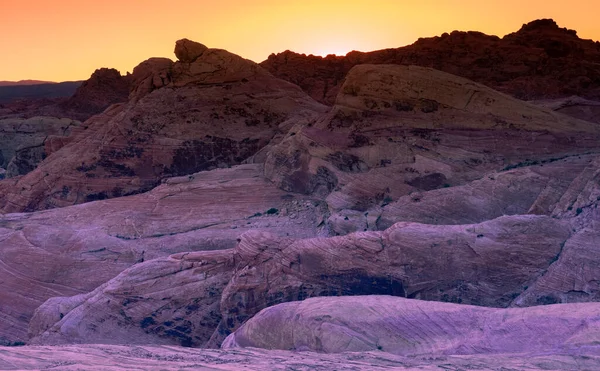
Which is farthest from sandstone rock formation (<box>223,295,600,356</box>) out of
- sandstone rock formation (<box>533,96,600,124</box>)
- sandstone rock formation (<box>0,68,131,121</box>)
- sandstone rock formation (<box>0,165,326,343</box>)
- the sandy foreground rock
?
sandstone rock formation (<box>0,68,131,121</box>)

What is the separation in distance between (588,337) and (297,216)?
11.3 m

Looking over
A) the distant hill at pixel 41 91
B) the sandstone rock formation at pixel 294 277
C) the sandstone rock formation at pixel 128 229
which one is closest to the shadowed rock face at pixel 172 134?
the sandstone rock formation at pixel 128 229

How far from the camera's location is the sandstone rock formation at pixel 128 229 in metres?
20.4

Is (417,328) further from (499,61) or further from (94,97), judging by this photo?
(94,97)

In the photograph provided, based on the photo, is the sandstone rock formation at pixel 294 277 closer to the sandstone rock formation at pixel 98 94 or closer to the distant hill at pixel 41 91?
the sandstone rock formation at pixel 98 94

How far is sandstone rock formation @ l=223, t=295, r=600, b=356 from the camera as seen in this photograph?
1159 cm

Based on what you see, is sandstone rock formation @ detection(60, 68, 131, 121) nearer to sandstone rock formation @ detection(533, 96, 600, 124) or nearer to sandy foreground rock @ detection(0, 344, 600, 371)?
sandstone rock formation @ detection(533, 96, 600, 124)

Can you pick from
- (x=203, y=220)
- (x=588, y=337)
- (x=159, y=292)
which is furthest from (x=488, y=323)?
(x=203, y=220)

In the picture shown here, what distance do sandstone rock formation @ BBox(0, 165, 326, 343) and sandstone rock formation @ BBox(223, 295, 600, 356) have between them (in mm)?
6941

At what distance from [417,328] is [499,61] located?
118 feet

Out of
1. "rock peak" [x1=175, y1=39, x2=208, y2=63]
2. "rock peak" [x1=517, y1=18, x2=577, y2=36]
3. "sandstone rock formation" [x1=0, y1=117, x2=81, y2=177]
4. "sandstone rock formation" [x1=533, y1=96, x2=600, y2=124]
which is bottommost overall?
"sandstone rock formation" [x1=0, y1=117, x2=81, y2=177]

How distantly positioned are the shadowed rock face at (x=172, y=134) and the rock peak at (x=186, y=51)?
0.15m

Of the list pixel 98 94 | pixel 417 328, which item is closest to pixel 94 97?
pixel 98 94

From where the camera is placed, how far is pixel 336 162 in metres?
22.5
